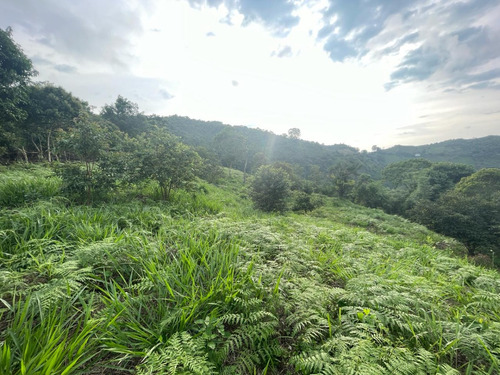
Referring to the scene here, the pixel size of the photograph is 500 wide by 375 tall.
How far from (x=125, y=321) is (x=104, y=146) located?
265 inches

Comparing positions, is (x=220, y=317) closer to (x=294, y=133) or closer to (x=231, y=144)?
(x=231, y=144)

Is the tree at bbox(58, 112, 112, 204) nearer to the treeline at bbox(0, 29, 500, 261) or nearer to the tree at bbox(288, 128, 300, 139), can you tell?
the treeline at bbox(0, 29, 500, 261)

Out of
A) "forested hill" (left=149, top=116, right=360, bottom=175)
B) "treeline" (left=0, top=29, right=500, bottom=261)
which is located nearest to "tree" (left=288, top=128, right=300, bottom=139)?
"forested hill" (left=149, top=116, right=360, bottom=175)

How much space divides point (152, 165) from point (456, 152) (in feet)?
454

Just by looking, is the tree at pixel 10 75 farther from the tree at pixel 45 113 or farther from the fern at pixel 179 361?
the fern at pixel 179 361

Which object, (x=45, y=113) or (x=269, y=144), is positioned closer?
(x=45, y=113)

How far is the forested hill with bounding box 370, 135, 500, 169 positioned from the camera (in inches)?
3225

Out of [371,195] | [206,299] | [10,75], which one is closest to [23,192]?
[206,299]

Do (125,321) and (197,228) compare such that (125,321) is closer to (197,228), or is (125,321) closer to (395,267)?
(197,228)

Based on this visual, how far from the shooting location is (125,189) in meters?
7.81

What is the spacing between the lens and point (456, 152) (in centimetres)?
9406

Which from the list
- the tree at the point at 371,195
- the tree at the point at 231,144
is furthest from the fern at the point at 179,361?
the tree at the point at 371,195

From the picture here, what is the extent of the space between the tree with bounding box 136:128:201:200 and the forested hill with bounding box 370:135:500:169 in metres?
105

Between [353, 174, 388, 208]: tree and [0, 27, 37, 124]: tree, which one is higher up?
[0, 27, 37, 124]: tree
